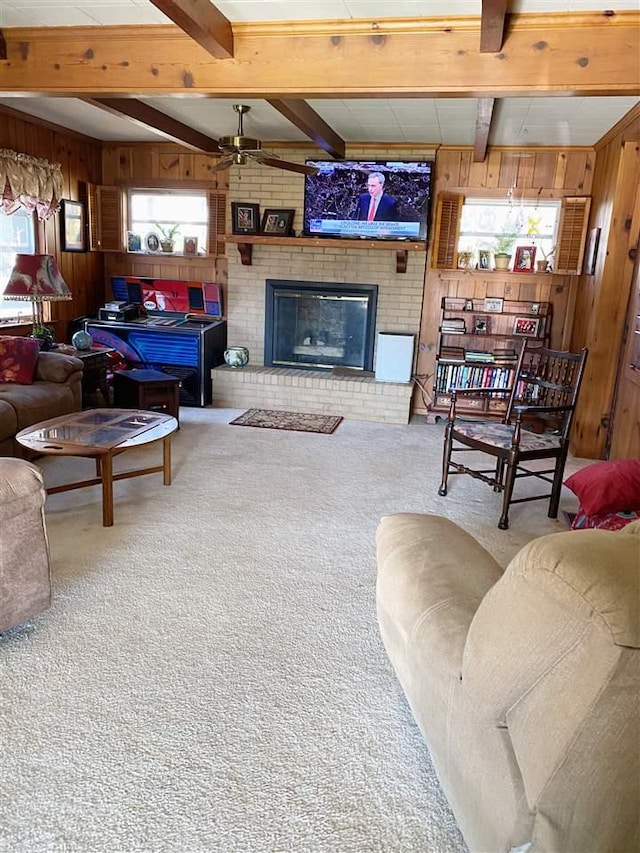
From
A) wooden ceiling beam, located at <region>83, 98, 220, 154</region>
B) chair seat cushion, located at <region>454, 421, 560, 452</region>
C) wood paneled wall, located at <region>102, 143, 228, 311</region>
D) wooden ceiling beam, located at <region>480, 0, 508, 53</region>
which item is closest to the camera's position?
wooden ceiling beam, located at <region>480, 0, 508, 53</region>

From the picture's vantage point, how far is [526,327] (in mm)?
5602

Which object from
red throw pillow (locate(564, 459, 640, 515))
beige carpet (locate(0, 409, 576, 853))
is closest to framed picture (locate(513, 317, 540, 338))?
beige carpet (locate(0, 409, 576, 853))

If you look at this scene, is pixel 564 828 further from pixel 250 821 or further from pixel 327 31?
pixel 327 31

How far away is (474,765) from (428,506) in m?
2.47

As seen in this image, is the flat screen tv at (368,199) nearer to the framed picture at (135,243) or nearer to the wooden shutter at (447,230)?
the wooden shutter at (447,230)

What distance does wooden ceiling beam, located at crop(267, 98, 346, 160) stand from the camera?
396 cm

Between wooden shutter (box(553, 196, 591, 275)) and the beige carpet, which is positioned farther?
wooden shutter (box(553, 196, 591, 275))

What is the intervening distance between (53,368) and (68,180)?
2449 millimetres

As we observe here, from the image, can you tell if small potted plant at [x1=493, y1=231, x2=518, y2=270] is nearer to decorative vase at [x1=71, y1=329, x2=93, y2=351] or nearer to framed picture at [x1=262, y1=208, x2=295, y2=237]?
framed picture at [x1=262, y1=208, x2=295, y2=237]

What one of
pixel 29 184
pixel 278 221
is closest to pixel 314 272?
pixel 278 221

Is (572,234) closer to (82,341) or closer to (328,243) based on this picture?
(328,243)

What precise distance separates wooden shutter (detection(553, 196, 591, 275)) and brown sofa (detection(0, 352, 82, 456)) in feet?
13.3

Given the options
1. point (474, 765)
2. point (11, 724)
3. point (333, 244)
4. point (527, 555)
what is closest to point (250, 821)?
point (474, 765)

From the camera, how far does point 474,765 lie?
1223 millimetres
